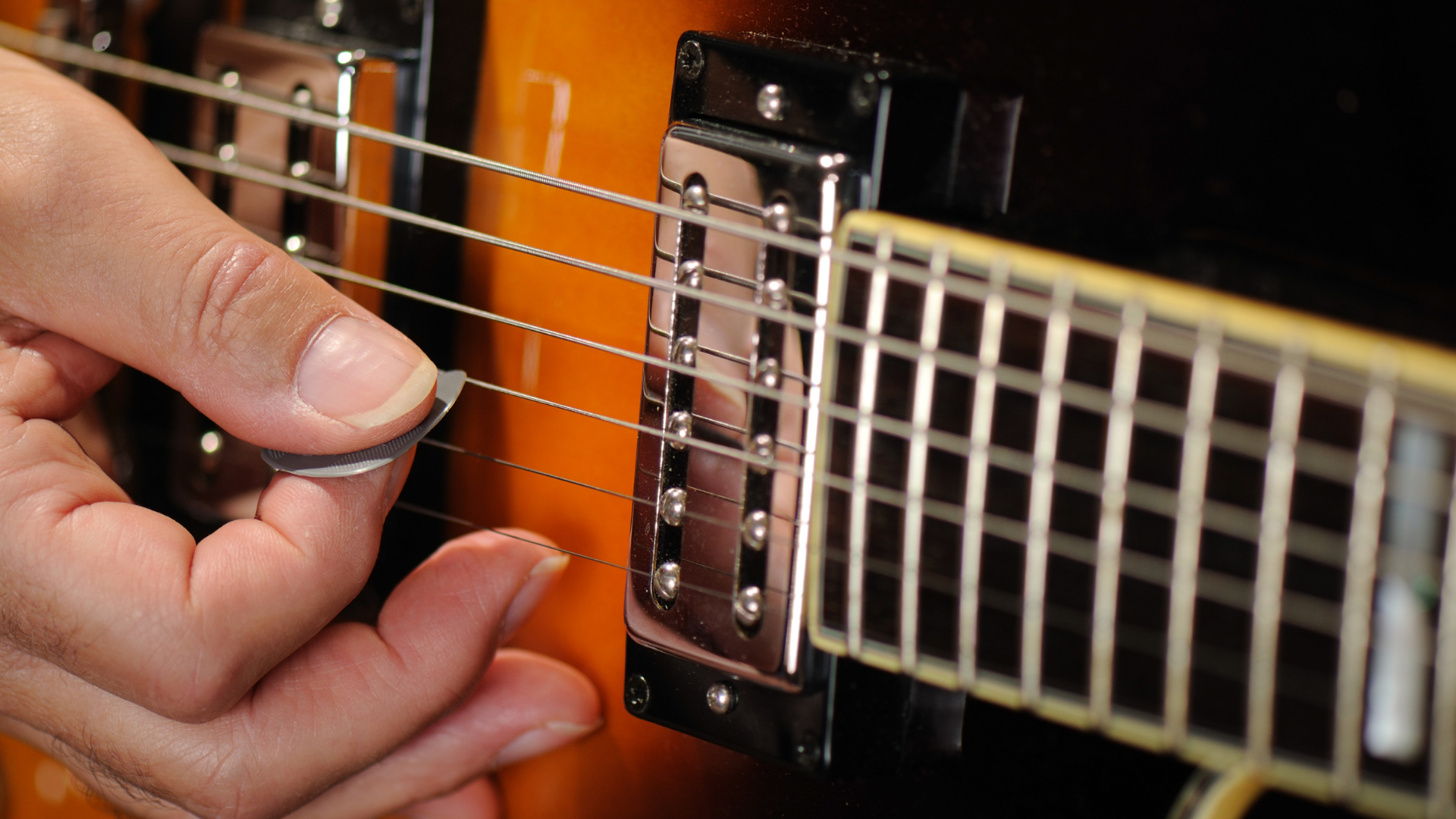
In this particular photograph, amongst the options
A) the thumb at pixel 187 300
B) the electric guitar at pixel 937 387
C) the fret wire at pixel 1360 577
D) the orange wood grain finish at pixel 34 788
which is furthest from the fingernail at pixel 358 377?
the orange wood grain finish at pixel 34 788

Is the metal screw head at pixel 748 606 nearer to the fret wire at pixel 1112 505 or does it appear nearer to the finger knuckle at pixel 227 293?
the fret wire at pixel 1112 505

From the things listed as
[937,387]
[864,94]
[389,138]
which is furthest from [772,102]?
[389,138]

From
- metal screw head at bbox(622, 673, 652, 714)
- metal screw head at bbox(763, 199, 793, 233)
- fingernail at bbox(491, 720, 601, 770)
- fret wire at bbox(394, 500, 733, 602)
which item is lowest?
fingernail at bbox(491, 720, 601, 770)

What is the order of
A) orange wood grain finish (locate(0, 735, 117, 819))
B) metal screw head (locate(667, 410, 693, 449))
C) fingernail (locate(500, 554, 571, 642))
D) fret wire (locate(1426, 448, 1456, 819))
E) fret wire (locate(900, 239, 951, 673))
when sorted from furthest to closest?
orange wood grain finish (locate(0, 735, 117, 819)) < fingernail (locate(500, 554, 571, 642)) < metal screw head (locate(667, 410, 693, 449)) < fret wire (locate(900, 239, 951, 673)) < fret wire (locate(1426, 448, 1456, 819))

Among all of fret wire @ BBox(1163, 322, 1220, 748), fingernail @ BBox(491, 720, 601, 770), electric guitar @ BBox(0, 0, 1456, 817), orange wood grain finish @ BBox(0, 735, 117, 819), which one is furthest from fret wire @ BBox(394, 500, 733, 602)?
orange wood grain finish @ BBox(0, 735, 117, 819)

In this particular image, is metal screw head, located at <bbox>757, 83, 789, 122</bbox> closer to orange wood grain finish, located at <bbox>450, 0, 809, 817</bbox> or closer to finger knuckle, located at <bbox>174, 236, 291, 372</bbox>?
orange wood grain finish, located at <bbox>450, 0, 809, 817</bbox>
